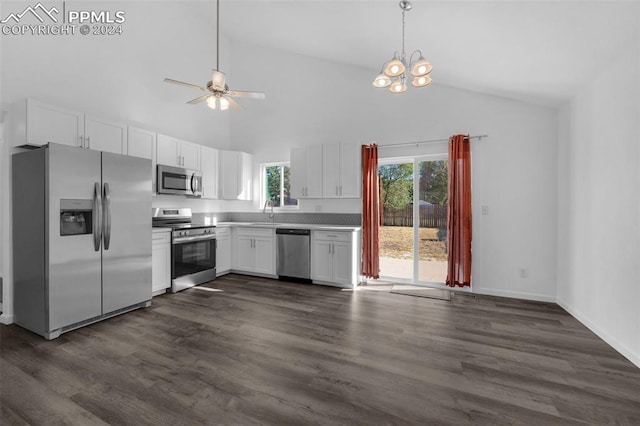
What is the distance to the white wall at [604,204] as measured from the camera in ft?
8.08

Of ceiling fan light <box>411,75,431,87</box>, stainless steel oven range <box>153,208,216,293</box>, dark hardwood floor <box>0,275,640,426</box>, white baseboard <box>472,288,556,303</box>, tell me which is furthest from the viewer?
stainless steel oven range <box>153,208,216,293</box>

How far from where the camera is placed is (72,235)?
292cm

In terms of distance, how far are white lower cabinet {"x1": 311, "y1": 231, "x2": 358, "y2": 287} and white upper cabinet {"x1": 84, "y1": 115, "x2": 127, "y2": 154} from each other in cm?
299

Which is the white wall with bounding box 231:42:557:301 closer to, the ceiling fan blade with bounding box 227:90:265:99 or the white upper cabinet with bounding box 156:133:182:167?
the white upper cabinet with bounding box 156:133:182:167

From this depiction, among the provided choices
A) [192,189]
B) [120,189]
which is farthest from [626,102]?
[192,189]

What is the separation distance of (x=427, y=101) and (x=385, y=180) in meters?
1.37

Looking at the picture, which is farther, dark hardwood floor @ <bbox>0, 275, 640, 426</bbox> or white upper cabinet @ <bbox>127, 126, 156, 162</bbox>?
white upper cabinet @ <bbox>127, 126, 156, 162</bbox>

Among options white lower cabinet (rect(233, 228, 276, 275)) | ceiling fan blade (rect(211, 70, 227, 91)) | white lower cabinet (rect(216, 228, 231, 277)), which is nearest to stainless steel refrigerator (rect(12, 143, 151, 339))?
ceiling fan blade (rect(211, 70, 227, 91))

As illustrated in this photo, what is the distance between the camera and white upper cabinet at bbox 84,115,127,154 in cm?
353

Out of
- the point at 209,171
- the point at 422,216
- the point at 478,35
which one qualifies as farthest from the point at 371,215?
the point at 209,171

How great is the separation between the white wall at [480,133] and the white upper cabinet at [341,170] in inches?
11.2

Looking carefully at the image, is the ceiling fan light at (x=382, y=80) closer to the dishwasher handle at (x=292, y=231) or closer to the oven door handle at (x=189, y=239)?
the dishwasher handle at (x=292, y=231)

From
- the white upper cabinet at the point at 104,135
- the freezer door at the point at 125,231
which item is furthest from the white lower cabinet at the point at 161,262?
the white upper cabinet at the point at 104,135

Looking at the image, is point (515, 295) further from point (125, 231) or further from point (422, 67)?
point (125, 231)
